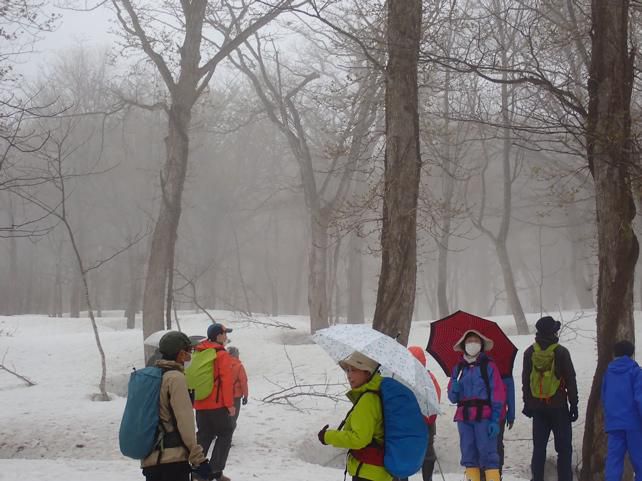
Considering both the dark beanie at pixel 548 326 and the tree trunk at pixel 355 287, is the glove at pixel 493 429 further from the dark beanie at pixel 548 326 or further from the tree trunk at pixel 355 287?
the tree trunk at pixel 355 287

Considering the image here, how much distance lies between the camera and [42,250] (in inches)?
1743

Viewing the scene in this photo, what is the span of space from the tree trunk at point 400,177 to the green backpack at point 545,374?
1.52 meters

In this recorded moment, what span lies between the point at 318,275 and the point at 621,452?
12591 millimetres

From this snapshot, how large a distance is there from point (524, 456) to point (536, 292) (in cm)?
4212

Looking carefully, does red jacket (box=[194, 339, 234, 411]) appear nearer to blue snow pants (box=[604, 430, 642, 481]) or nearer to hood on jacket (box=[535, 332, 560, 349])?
hood on jacket (box=[535, 332, 560, 349])

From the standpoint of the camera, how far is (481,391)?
689 cm

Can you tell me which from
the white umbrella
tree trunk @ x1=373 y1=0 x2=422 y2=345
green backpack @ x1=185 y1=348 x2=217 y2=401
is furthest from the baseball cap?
the white umbrella

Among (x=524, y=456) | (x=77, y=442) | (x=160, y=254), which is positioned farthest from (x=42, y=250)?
(x=524, y=456)

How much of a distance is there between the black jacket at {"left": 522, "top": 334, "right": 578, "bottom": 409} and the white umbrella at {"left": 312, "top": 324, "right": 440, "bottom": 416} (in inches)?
145

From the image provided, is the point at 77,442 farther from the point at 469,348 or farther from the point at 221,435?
the point at 469,348

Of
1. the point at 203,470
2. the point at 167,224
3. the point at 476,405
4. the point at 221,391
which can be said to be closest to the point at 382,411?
the point at 203,470

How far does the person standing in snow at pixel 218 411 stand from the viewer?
7473mm

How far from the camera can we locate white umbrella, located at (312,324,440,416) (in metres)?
4.22

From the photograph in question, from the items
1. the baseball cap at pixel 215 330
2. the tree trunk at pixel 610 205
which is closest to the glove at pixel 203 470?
the baseball cap at pixel 215 330
